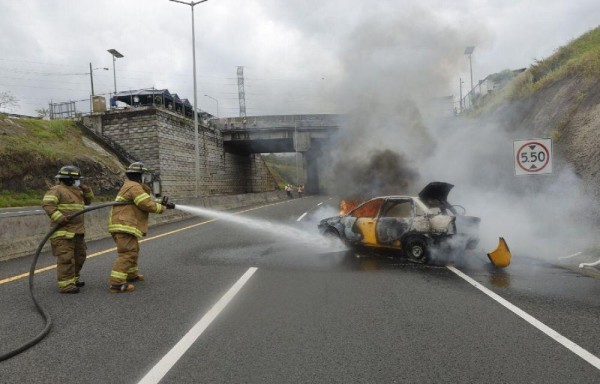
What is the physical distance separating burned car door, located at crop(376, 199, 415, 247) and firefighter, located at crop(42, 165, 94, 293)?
17.1ft

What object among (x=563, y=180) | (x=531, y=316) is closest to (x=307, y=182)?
(x=563, y=180)

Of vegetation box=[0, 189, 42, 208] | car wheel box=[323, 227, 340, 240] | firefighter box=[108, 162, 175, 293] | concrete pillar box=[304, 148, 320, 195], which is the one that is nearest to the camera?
firefighter box=[108, 162, 175, 293]

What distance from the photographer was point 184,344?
387 centimetres

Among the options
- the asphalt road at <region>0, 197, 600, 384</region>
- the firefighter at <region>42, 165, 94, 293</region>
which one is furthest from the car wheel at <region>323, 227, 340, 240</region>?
the firefighter at <region>42, 165, 94, 293</region>

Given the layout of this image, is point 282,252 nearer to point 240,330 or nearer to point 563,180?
point 240,330

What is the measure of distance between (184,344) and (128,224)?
2.61m

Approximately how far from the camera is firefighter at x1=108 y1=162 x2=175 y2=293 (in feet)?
18.9

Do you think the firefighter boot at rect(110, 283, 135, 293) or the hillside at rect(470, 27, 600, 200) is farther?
the hillside at rect(470, 27, 600, 200)

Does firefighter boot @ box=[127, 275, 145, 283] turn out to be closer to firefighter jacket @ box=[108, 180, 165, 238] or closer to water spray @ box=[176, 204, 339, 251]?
firefighter jacket @ box=[108, 180, 165, 238]

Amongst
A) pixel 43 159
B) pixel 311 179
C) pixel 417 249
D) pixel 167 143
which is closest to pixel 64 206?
pixel 417 249

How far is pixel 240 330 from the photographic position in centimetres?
426

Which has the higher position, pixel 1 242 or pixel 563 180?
pixel 563 180

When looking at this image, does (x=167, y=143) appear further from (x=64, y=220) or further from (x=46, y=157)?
(x=64, y=220)

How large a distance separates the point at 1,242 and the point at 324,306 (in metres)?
7.32
